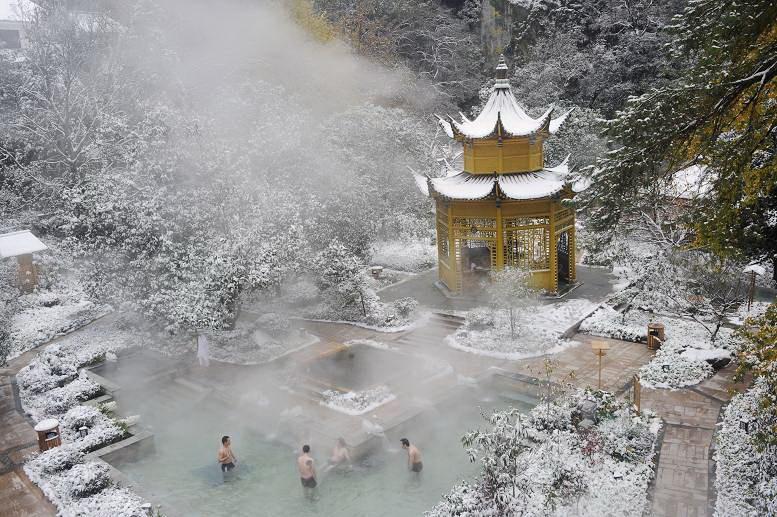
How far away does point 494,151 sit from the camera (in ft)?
62.1

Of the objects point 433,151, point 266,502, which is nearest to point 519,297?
point 266,502

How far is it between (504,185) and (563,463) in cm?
1068

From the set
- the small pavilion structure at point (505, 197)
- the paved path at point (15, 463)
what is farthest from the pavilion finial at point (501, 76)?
the paved path at point (15, 463)

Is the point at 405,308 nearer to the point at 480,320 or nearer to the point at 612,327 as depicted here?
the point at 480,320

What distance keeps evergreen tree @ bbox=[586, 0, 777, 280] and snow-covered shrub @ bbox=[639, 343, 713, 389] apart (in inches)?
207

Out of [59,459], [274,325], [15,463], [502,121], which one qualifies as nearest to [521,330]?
[502,121]

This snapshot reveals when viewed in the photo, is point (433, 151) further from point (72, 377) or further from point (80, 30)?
point (72, 377)

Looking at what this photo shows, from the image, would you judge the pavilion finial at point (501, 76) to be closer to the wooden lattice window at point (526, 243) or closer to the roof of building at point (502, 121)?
the roof of building at point (502, 121)

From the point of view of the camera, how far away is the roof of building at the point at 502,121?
18.2 metres

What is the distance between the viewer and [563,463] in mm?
9023

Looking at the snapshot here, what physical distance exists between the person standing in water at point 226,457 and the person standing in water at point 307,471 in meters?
1.50

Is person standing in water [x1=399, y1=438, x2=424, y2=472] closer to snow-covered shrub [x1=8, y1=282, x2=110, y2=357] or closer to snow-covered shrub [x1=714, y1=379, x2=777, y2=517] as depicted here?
snow-covered shrub [x1=714, y1=379, x2=777, y2=517]

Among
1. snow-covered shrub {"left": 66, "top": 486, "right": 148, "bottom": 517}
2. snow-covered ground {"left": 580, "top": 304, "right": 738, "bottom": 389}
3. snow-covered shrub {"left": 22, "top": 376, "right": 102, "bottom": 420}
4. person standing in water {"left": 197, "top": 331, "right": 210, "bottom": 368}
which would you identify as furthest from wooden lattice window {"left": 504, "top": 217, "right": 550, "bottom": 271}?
snow-covered shrub {"left": 66, "top": 486, "right": 148, "bottom": 517}

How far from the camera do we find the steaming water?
10156 millimetres
